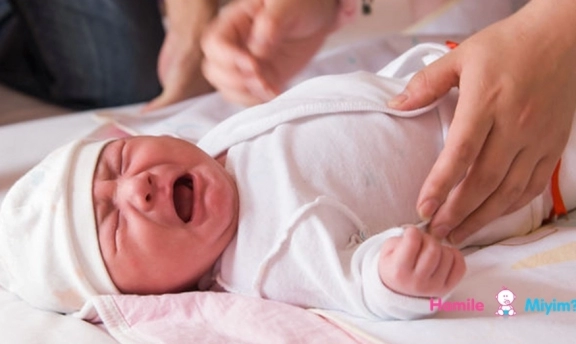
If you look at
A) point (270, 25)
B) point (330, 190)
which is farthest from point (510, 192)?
point (270, 25)

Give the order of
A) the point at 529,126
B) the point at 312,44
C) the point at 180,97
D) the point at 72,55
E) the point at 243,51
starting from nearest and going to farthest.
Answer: the point at 529,126 < the point at 243,51 < the point at 312,44 < the point at 180,97 < the point at 72,55

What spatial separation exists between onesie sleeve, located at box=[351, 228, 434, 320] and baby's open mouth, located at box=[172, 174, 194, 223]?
8.1 inches

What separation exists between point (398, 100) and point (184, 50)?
1.97ft

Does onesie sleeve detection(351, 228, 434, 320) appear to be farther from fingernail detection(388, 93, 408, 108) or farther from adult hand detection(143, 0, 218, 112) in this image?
adult hand detection(143, 0, 218, 112)

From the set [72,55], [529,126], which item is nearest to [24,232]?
[529,126]

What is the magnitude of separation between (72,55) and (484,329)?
4.36 feet

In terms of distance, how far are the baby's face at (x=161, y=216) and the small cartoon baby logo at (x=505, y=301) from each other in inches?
11.9

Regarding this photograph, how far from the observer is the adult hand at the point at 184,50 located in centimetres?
134

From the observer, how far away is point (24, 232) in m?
0.82

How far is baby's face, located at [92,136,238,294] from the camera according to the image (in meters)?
0.80

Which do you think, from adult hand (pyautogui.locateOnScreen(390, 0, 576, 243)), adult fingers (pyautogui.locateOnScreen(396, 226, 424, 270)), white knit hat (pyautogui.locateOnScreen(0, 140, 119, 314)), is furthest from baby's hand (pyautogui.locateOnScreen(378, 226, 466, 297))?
white knit hat (pyautogui.locateOnScreen(0, 140, 119, 314))

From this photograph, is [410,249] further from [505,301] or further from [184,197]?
[184,197]

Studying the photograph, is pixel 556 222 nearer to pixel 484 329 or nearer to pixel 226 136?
pixel 484 329

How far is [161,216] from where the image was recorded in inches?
31.5
